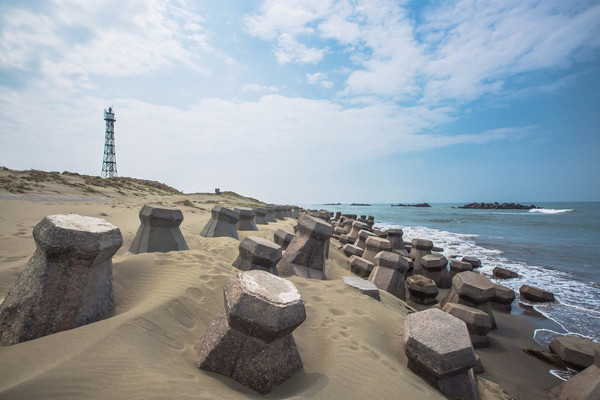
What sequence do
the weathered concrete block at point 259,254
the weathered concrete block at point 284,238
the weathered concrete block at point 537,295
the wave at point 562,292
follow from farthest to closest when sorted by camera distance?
the weathered concrete block at point 284,238 → the weathered concrete block at point 537,295 → the wave at point 562,292 → the weathered concrete block at point 259,254

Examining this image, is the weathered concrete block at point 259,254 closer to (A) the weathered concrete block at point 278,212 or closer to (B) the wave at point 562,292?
(B) the wave at point 562,292

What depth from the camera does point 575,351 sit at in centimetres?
369

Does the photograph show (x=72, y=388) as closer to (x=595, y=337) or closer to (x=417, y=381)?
(x=417, y=381)

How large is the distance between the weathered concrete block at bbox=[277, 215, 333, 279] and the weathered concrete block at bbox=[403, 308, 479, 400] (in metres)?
2.43

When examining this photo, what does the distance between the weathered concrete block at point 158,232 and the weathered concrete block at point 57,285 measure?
2495 mm

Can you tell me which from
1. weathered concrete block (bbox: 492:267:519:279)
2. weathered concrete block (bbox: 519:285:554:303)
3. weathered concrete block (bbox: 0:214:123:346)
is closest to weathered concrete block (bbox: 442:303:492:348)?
weathered concrete block (bbox: 519:285:554:303)

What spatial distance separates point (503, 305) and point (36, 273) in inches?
296

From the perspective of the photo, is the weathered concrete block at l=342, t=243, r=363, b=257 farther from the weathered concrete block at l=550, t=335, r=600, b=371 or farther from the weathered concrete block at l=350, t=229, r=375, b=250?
the weathered concrete block at l=550, t=335, r=600, b=371

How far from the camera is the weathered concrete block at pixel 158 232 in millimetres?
4742

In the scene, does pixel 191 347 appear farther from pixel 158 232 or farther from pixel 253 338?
pixel 158 232

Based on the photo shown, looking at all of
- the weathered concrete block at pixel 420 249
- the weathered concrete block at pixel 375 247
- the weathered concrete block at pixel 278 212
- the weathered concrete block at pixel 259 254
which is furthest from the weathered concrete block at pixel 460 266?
the weathered concrete block at pixel 278 212

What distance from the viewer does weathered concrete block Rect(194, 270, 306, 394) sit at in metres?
1.95

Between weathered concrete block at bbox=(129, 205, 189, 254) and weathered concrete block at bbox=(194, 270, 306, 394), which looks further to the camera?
weathered concrete block at bbox=(129, 205, 189, 254)

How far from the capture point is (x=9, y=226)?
6.32 m
